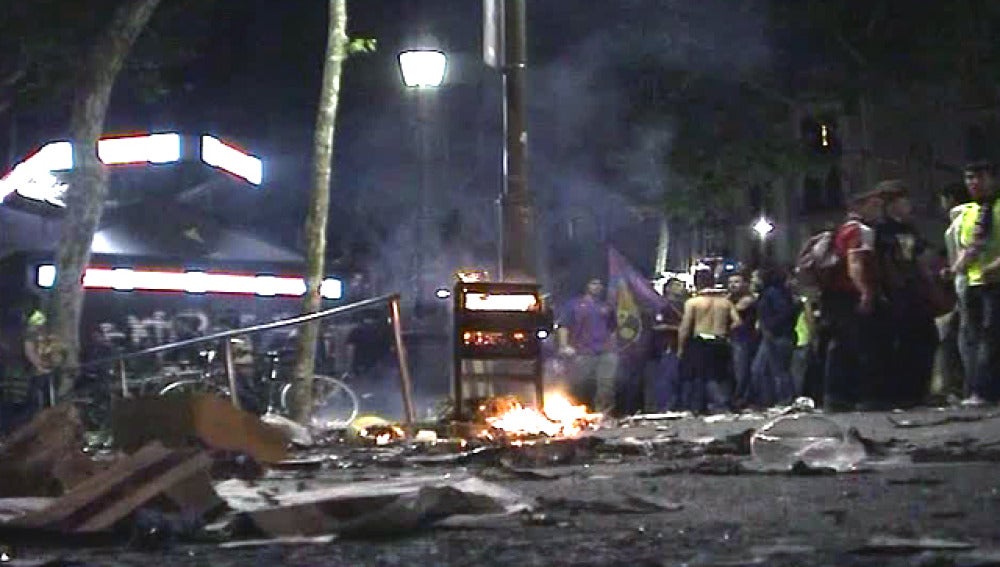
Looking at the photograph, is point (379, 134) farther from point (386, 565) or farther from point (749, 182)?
point (386, 565)

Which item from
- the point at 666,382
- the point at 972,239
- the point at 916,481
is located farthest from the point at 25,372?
the point at 916,481

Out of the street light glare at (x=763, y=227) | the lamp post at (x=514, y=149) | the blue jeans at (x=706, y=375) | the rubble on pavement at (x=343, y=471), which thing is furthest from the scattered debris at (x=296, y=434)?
the street light glare at (x=763, y=227)

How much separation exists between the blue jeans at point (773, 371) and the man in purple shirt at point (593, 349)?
223 cm

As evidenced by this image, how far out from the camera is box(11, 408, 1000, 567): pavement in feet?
16.6

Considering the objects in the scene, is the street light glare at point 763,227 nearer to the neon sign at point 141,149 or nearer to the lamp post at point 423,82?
the neon sign at point 141,149

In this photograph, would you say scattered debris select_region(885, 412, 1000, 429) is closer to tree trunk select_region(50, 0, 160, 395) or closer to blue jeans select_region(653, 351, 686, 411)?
blue jeans select_region(653, 351, 686, 411)

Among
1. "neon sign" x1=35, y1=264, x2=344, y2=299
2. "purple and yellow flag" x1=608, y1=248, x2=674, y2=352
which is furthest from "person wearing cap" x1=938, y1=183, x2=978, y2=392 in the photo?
"neon sign" x1=35, y1=264, x2=344, y2=299

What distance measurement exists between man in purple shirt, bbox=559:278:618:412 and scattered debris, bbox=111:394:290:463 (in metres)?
7.19

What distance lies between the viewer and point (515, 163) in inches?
562

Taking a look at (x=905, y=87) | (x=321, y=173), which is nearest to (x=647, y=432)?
(x=321, y=173)

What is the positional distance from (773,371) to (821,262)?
3.81 metres

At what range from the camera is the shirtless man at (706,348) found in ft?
51.9

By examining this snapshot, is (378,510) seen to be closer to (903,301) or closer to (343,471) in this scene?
(343,471)

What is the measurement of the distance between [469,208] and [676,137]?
6445 mm
